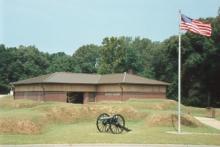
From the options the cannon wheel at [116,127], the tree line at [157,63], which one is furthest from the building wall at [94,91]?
the cannon wheel at [116,127]

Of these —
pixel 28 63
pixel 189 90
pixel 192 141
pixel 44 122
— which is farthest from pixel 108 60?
pixel 192 141

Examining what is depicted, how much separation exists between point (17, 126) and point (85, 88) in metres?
34.4

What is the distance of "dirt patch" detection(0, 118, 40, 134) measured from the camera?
2529 cm

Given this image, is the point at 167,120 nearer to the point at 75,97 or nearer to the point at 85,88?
the point at 85,88

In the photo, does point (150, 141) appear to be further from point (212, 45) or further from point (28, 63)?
point (28, 63)

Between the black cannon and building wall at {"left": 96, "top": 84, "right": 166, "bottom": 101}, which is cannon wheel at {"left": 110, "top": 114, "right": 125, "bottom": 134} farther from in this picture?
building wall at {"left": 96, "top": 84, "right": 166, "bottom": 101}

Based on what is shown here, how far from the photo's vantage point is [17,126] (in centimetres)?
2569

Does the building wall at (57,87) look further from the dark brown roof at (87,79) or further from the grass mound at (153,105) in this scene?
the grass mound at (153,105)

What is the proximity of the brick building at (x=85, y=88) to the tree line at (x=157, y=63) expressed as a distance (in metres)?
11.5

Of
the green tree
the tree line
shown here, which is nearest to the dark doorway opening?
the tree line

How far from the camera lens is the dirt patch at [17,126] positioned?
83.0 ft

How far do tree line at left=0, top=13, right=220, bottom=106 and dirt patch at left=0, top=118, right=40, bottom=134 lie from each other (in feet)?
144

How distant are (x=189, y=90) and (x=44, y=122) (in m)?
48.3

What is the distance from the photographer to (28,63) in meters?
93.3
